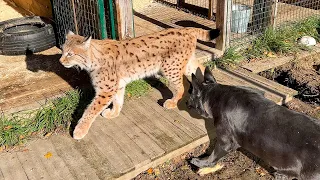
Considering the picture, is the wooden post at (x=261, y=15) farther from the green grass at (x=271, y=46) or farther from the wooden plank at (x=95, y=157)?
the wooden plank at (x=95, y=157)

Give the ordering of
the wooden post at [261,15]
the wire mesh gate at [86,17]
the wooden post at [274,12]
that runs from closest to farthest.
Answer: the wire mesh gate at [86,17] < the wooden post at [274,12] < the wooden post at [261,15]

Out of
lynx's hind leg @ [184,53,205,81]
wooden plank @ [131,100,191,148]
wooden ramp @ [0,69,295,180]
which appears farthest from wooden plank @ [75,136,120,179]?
lynx's hind leg @ [184,53,205,81]

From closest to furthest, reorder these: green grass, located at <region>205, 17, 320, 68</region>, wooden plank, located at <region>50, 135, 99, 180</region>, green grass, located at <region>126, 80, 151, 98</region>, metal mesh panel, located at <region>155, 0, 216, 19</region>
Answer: wooden plank, located at <region>50, 135, 99, 180</region>, green grass, located at <region>126, 80, 151, 98</region>, green grass, located at <region>205, 17, 320, 68</region>, metal mesh panel, located at <region>155, 0, 216, 19</region>

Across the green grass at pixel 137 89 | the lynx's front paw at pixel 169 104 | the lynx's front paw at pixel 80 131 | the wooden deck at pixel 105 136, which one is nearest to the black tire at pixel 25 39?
the wooden deck at pixel 105 136

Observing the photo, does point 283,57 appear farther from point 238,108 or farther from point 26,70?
point 26,70

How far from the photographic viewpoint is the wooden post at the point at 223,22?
5863mm

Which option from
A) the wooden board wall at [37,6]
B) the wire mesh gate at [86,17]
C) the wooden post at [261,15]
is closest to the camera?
the wire mesh gate at [86,17]

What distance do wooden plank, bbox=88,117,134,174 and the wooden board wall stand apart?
4.05 metres

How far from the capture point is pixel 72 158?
3.97 metres

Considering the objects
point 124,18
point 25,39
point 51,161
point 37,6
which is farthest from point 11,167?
point 37,6

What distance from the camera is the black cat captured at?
3.11 m

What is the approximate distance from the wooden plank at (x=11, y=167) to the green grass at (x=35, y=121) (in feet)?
0.67

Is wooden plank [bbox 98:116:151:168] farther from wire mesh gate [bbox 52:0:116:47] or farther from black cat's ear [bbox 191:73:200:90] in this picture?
wire mesh gate [bbox 52:0:116:47]

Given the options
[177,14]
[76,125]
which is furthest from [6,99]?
[177,14]
